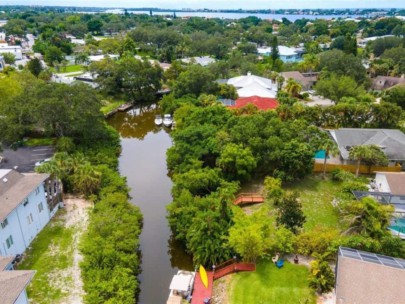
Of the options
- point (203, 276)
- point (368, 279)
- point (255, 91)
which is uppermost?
point (255, 91)

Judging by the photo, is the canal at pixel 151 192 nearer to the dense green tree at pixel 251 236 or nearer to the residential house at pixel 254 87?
the dense green tree at pixel 251 236

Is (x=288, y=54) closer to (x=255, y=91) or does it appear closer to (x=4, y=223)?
(x=255, y=91)

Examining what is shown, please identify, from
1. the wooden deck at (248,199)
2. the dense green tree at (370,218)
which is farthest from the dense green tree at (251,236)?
the wooden deck at (248,199)

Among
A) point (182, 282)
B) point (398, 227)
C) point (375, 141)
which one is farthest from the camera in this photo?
point (375, 141)

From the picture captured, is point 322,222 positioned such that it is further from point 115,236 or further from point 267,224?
point 115,236

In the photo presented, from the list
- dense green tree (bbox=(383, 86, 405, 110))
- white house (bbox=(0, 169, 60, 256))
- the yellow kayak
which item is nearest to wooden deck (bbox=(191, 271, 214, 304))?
the yellow kayak

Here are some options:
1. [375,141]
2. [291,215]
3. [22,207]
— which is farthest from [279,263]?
[375,141]

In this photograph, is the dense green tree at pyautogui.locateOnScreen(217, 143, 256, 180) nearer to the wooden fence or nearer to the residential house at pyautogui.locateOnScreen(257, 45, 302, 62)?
the wooden fence
